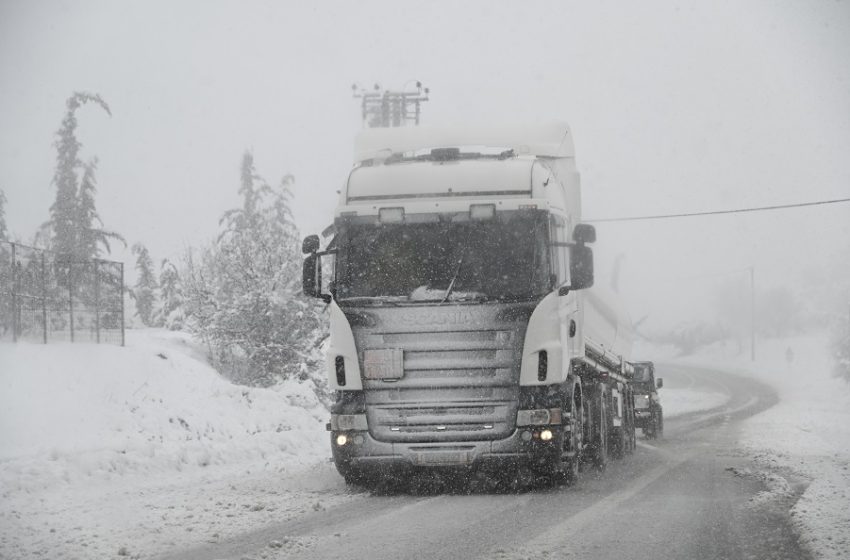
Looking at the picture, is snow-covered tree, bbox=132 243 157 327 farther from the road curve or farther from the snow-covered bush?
the road curve

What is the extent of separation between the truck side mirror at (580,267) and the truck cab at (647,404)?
1389 centimetres

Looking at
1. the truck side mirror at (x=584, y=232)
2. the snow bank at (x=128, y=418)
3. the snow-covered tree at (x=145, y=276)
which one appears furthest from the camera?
the snow-covered tree at (x=145, y=276)

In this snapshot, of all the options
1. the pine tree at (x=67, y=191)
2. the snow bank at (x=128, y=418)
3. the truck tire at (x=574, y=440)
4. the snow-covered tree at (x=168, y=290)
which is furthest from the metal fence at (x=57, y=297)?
the snow-covered tree at (x=168, y=290)

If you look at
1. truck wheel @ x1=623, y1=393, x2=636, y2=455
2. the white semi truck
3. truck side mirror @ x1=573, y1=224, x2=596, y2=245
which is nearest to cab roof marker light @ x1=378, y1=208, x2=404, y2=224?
the white semi truck

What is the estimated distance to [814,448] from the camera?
21.1 metres

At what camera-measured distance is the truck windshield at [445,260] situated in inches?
469

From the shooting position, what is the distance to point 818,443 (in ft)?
75.8

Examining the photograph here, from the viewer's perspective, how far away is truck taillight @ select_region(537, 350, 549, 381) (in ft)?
38.2

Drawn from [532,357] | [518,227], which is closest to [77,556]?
[532,357]

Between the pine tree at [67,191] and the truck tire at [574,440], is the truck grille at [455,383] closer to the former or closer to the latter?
the truck tire at [574,440]

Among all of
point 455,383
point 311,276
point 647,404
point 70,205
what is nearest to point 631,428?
point 647,404

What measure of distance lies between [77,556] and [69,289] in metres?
12.4

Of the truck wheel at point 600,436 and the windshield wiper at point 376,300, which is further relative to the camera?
the truck wheel at point 600,436

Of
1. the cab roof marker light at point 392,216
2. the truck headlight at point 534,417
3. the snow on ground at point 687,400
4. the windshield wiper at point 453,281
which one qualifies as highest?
the cab roof marker light at point 392,216
